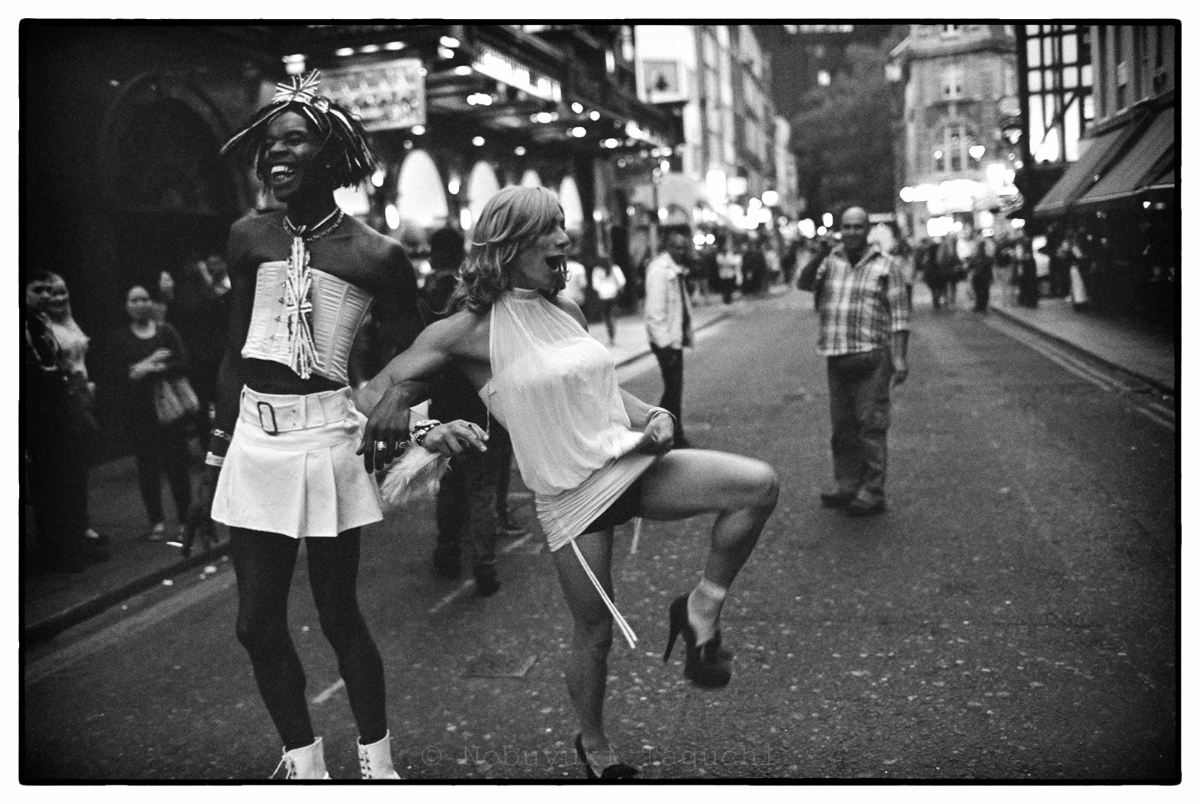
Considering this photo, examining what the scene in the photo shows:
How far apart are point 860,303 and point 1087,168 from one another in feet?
49.9

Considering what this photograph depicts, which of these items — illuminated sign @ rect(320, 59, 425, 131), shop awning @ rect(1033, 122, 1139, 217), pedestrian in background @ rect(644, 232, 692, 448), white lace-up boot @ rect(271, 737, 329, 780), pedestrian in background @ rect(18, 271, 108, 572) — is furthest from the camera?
shop awning @ rect(1033, 122, 1139, 217)

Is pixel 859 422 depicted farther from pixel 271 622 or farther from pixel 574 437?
pixel 271 622

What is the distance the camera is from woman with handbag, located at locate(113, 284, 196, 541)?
25.4 feet

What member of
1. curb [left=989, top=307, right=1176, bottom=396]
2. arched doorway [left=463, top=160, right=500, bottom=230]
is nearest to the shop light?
arched doorway [left=463, top=160, right=500, bottom=230]

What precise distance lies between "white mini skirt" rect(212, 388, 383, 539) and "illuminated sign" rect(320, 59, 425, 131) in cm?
909

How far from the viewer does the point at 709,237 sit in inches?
1973

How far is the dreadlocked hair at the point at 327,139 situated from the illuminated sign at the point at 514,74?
40.0 ft

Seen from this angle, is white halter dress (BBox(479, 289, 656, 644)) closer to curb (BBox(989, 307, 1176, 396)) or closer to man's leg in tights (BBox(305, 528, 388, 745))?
man's leg in tights (BBox(305, 528, 388, 745))

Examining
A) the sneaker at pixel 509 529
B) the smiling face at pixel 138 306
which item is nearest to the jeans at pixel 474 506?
the sneaker at pixel 509 529

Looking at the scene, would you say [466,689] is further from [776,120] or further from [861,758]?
[776,120]

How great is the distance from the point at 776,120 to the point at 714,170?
47979 mm

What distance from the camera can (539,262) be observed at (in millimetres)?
3439

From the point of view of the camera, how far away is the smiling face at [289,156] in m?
3.47

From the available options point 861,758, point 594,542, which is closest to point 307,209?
point 594,542
